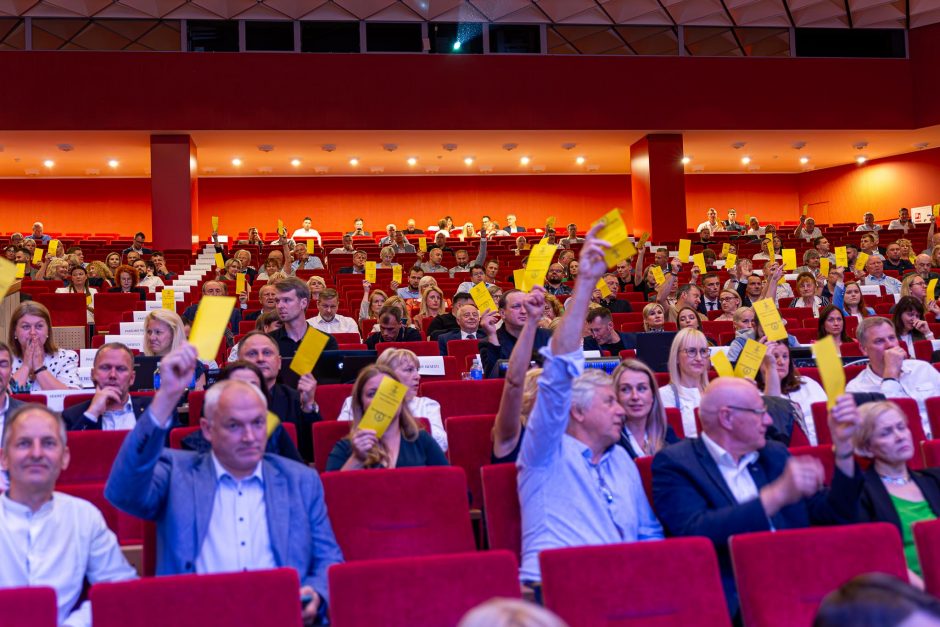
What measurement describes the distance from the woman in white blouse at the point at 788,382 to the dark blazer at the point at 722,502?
4.46 feet

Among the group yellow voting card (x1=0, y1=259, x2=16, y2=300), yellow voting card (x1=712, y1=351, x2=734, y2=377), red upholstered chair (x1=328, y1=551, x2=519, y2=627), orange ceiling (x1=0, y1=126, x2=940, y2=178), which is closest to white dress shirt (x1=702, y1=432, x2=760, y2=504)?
red upholstered chair (x1=328, y1=551, x2=519, y2=627)

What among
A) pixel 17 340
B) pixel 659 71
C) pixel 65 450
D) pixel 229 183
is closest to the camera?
pixel 65 450

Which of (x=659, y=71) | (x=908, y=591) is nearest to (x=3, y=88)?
(x=659, y=71)

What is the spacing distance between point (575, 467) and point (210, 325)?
4.12 ft

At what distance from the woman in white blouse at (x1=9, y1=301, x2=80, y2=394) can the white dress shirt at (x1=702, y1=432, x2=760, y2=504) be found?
3528 mm

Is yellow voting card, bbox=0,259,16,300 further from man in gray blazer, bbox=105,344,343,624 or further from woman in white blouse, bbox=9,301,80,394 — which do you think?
woman in white blouse, bbox=9,301,80,394

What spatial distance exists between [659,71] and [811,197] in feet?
25.8

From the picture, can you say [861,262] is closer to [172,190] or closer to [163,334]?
[163,334]

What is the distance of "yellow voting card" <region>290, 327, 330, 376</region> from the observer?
4.18 m

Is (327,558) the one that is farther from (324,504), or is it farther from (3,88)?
(3,88)

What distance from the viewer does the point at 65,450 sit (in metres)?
2.77

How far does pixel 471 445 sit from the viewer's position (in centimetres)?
413

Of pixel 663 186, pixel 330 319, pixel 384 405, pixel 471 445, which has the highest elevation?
pixel 663 186

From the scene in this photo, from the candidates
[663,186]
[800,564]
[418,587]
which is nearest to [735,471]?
[800,564]
